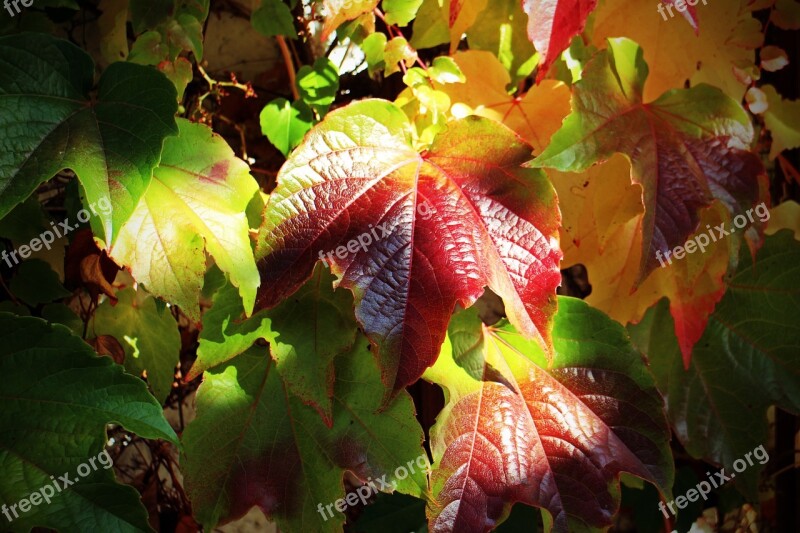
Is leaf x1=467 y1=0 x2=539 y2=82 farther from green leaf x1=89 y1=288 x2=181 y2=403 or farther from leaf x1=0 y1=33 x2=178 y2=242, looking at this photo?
green leaf x1=89 y1=288 x2=181 y2=403

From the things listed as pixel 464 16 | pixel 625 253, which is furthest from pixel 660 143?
pixel 464 16

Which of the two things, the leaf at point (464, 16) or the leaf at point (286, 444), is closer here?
the leaf at point (286, 444)

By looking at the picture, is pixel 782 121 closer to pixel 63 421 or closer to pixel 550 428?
pixel 550 428

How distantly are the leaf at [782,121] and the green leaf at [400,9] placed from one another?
0.55 meters

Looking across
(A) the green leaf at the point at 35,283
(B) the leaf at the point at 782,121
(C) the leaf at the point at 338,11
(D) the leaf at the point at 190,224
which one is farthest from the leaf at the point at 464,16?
(A) the green leaf at the point at 35,283

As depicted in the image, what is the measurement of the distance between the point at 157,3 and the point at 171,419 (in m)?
0.65

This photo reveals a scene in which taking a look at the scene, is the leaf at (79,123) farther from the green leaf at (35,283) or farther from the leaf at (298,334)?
the green leaf at (35,283)

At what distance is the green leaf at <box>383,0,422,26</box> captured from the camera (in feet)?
2.74

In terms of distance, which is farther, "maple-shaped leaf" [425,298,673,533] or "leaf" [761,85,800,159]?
"leaf" [761,85,800,159]

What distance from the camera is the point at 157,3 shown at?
822 mm

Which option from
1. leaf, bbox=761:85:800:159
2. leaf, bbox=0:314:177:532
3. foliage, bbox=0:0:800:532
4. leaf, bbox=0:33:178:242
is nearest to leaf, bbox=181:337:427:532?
foliage, bbox=0:0:800:532

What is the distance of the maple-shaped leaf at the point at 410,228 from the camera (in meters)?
0.62

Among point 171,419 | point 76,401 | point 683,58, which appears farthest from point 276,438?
point 683,58

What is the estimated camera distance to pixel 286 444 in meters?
0.77
